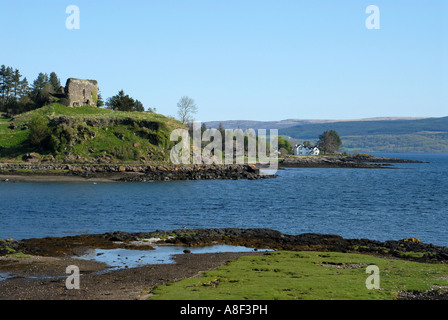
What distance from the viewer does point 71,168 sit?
102 meters

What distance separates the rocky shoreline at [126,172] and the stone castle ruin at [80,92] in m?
35.1

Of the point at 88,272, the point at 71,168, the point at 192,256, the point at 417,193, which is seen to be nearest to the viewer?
the point at 88,272

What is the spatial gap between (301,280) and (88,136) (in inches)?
3969

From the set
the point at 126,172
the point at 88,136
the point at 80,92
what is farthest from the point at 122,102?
the point at 126,172

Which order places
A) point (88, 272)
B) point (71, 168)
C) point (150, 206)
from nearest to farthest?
point (88, 272) → point (150, 206) → point (71, 168)

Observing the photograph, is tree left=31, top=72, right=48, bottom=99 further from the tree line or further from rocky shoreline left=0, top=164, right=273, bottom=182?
rocky shoreline left=0, top=164, right=273, bottom=182

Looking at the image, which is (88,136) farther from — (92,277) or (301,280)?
(301,280)

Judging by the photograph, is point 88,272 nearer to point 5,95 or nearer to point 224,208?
point 224,208

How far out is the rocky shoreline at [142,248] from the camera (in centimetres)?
2359

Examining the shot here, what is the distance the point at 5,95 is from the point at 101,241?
134052 millimetres

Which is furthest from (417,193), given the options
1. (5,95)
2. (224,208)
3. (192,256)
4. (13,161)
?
(5,95)

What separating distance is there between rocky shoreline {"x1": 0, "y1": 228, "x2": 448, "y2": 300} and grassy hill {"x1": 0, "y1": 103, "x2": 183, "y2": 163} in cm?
7461

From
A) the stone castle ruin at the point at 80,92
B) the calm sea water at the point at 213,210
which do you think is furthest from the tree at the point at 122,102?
the calm sea water at the point at 213,210
